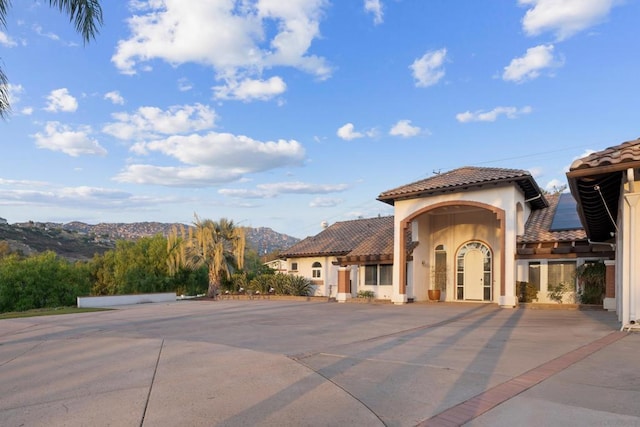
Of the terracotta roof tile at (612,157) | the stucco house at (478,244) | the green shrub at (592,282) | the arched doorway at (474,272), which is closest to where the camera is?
the terracotta roof tile at (612,157)

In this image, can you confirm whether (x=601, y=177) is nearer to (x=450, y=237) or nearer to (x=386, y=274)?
(x=450, y=237)

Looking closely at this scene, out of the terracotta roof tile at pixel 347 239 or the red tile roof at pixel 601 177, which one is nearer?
the red tile roof at pixel 601 177

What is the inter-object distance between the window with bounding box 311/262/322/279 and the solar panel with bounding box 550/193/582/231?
13854 mm

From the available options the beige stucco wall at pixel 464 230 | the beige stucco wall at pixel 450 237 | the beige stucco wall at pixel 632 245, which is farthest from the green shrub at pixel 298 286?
the beige stucco wall at pixel 632 245

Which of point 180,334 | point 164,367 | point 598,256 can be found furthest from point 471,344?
point 598,256

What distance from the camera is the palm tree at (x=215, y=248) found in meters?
30.2

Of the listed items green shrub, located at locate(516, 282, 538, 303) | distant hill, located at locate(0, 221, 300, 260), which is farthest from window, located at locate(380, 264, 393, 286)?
distant hill, located at locate(0, 221, 300, 260)

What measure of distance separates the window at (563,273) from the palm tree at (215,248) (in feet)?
60.2

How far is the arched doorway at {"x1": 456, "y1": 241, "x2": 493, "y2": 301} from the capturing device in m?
22.8

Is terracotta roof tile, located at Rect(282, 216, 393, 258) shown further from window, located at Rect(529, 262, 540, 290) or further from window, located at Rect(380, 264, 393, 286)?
window, located at Rect(529, 262, 540, 290)

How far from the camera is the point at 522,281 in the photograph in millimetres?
20328

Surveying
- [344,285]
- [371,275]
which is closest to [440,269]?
[371,275]

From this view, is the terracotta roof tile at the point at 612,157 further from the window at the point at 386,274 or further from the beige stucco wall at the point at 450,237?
the window at the point at 386,274

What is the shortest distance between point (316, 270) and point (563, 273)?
1449 centimetres
